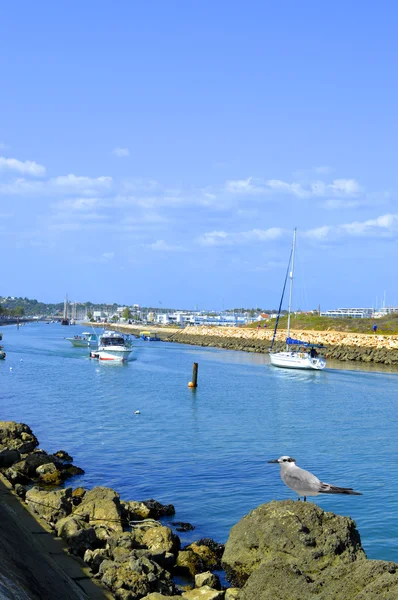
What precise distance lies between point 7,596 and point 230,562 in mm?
6525

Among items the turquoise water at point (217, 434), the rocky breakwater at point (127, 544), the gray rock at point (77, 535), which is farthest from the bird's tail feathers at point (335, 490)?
the gray rock at point (77, 535)

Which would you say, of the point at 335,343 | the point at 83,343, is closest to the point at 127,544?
the point at 83,343

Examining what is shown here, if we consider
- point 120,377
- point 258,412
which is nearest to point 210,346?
point 120,377

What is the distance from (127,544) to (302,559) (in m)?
4.01

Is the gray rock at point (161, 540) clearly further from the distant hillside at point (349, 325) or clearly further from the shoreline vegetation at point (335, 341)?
the distant hillside at point (349, 325)

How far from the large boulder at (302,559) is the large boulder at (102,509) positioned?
3502 millimetres

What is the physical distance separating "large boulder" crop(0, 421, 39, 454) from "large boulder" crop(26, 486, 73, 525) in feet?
22.6

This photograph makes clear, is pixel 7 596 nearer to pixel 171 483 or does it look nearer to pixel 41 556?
pixel 41 556

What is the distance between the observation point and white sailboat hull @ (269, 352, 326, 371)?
68625mm

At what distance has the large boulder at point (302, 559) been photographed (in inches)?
372

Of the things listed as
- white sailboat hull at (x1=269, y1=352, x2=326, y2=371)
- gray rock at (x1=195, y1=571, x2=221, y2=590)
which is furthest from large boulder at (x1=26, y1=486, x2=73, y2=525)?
white sailboat hull at (x1=269, y1=352, x2=326, y2=371)

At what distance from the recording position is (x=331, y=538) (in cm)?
1193

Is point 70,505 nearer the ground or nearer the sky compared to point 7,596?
nearer the ground

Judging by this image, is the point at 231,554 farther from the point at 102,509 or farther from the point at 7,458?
the point at 7,458
